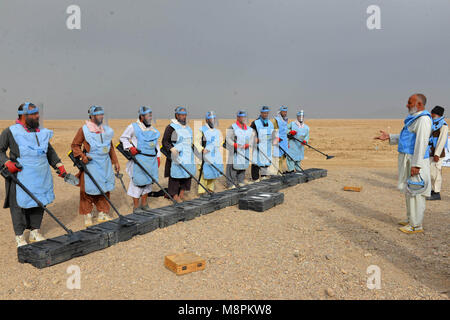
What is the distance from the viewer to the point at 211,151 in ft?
26.2

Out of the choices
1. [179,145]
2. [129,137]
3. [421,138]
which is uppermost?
[129,137]

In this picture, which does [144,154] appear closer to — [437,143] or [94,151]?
[94,151]

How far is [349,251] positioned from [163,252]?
2525 mm

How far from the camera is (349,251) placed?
4.67m

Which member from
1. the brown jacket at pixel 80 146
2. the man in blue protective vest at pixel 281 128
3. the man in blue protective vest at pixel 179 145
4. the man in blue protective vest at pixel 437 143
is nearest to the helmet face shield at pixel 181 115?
the man in blue protective vest at pixel 179 145

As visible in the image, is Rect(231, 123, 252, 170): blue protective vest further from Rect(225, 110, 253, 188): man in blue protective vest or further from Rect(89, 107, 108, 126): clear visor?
Rect(89, 107, 108, 126): clear visor

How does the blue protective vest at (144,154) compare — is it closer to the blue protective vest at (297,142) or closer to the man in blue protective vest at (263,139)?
the man in blue protective vest at (263,139)


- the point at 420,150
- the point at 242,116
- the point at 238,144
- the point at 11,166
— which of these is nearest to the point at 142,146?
the point at 11,166

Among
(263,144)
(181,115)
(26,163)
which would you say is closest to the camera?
(26,163)

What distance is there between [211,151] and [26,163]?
400 cm

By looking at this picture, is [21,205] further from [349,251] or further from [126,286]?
[349,251]

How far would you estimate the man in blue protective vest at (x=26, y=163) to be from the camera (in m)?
4.86

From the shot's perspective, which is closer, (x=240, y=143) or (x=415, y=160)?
(x=415, y=160)
